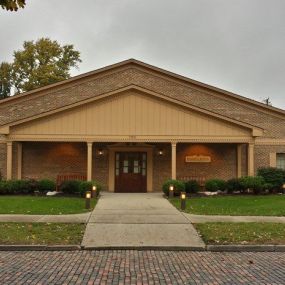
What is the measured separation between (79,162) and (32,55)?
28210 millimetres

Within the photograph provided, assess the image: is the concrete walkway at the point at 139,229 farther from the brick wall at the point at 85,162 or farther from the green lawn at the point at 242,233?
the brick wall at the point at 85,162

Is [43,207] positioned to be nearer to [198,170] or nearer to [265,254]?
[265,254]

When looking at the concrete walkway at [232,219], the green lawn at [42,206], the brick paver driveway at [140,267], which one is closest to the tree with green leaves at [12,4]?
the brick paver driveway at [140,267]

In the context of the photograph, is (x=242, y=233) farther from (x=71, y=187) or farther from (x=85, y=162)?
(x=85, y=162)

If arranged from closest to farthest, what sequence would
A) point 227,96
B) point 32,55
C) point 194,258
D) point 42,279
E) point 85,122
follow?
1. point 42,279
2. point 194,258
3. point 85,122
4. point 227,96
5. point 32,55

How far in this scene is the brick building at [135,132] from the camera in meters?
22.6

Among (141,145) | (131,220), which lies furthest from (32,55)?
(131,220)

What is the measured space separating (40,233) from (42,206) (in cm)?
545

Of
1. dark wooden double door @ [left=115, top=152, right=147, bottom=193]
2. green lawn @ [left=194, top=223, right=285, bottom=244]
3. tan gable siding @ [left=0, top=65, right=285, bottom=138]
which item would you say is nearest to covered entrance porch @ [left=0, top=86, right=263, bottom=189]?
dark wooden double door @ [left=115, top=152, right=147, bottom=193]

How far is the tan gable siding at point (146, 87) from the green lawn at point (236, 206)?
835 centimetres

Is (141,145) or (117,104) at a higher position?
(117,104)

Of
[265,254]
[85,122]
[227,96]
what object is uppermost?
[227,96]

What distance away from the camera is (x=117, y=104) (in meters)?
22.8

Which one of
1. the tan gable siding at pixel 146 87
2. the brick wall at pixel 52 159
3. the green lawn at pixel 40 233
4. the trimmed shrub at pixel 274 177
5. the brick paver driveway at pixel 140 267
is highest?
the tan gable siding at pixel 146 87
